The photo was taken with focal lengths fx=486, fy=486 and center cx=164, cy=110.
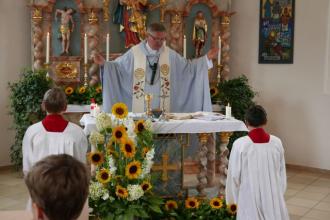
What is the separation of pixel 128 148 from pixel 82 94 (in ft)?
11.8

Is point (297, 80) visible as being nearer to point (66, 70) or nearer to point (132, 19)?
point (132, 19)

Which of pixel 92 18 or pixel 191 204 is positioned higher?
pixel 92 18

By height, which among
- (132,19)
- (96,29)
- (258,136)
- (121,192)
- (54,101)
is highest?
(132,19)

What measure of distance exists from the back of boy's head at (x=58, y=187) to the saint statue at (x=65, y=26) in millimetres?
6506

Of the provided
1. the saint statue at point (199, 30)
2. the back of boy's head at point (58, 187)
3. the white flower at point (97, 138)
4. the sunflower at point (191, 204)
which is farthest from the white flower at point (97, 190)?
the saint statue at point (199, 30)

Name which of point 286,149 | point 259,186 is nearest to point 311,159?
point 286,149

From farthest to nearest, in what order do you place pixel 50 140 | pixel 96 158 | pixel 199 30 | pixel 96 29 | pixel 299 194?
pixel 199 30
pixel 96 29
pixel 299 194
pixel 96 158
pixel 50 140

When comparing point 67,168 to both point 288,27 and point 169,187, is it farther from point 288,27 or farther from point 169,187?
point 288,27

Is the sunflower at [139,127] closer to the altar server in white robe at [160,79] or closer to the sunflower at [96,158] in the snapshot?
the sunflower at [96,158]

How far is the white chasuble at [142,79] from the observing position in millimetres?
6199

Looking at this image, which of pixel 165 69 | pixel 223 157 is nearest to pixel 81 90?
pixel 165 69

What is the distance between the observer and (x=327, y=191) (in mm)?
6863

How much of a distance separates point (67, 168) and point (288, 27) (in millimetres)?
7245

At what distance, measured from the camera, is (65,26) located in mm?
7918
